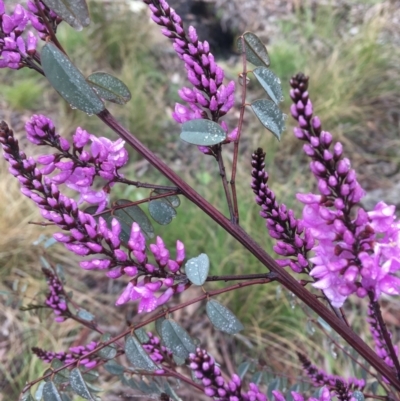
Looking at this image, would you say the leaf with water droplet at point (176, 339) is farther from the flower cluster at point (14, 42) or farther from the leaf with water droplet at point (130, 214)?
the flower cluster at point (14, 42)

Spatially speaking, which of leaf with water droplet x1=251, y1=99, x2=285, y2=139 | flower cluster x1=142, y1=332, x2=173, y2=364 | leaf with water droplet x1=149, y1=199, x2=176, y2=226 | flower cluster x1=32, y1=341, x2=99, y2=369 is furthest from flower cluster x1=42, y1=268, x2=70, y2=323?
leaf with water droplet x1=251, y1=99, x2=285, y2=139

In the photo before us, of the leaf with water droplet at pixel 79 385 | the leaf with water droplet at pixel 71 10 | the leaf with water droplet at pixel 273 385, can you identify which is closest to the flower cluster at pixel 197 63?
the leaf with water droplet at pixel 71 10

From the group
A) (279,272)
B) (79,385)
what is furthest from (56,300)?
(279,272)

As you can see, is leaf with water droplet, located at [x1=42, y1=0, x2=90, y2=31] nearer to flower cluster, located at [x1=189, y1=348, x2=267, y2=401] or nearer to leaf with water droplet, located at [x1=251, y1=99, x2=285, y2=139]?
leaf with water droplet, located at [x1=251, y1=99, x2=285, y2=139]

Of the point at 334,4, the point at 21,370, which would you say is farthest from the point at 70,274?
the point at 334,4

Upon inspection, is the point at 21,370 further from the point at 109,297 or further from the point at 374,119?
the point at 374,119

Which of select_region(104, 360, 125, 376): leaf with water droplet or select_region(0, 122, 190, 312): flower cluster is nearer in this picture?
select_region(0, 122, 190, 312): flower cluster
